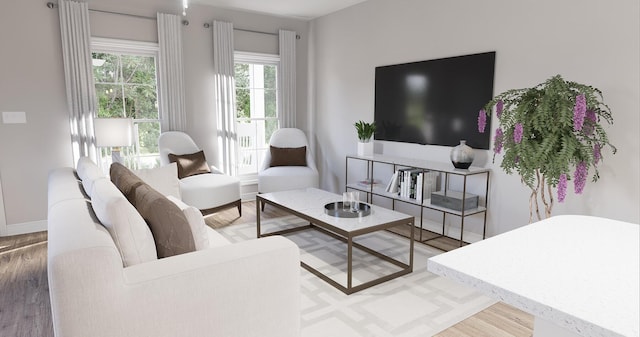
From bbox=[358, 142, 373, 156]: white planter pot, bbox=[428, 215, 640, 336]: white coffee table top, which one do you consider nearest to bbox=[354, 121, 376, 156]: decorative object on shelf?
bbox=[358, 142, 373, 156]: white planter pot

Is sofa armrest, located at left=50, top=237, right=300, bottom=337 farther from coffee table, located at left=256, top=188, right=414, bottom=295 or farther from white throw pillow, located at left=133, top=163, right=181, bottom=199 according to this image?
white throw pillow, located at left=133, top=163, right=181, bottom=199

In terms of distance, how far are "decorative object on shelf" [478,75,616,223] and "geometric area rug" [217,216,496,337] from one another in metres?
0.97

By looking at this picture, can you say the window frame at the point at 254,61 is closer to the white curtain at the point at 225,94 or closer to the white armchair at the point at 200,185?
the white curtain at the point at 225,94

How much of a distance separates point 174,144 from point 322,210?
2.23m

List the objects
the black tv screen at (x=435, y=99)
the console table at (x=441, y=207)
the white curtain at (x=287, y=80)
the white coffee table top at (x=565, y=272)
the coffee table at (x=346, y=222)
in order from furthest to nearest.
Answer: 1. the white curtain at (x=287, y=80)
2. the black tv screen at (x=435, y=99)
3. the console table at (x=441, y=207)
4. the coffee table at (x=346, y=222)
5. the white coffee table top at (x=565, y=272)

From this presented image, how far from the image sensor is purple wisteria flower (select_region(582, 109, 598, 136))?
8.39 ft

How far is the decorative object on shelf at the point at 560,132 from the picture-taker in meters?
2.52

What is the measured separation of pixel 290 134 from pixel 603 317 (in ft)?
15.4

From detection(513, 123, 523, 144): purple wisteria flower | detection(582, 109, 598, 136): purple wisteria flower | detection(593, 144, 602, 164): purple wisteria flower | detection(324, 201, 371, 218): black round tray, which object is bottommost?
detection(324, 201, 371, 218): black round tray

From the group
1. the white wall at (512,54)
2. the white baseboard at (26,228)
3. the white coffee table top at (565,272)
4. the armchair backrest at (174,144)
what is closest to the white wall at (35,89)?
the white baseboard at (26,228)

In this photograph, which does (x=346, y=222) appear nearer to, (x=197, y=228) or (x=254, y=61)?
(x=197, y=228)

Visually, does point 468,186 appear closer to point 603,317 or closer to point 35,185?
point 603,317

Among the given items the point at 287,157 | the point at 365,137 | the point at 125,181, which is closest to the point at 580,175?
the point at 365,137

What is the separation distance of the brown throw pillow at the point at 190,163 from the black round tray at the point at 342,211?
1897 mm
